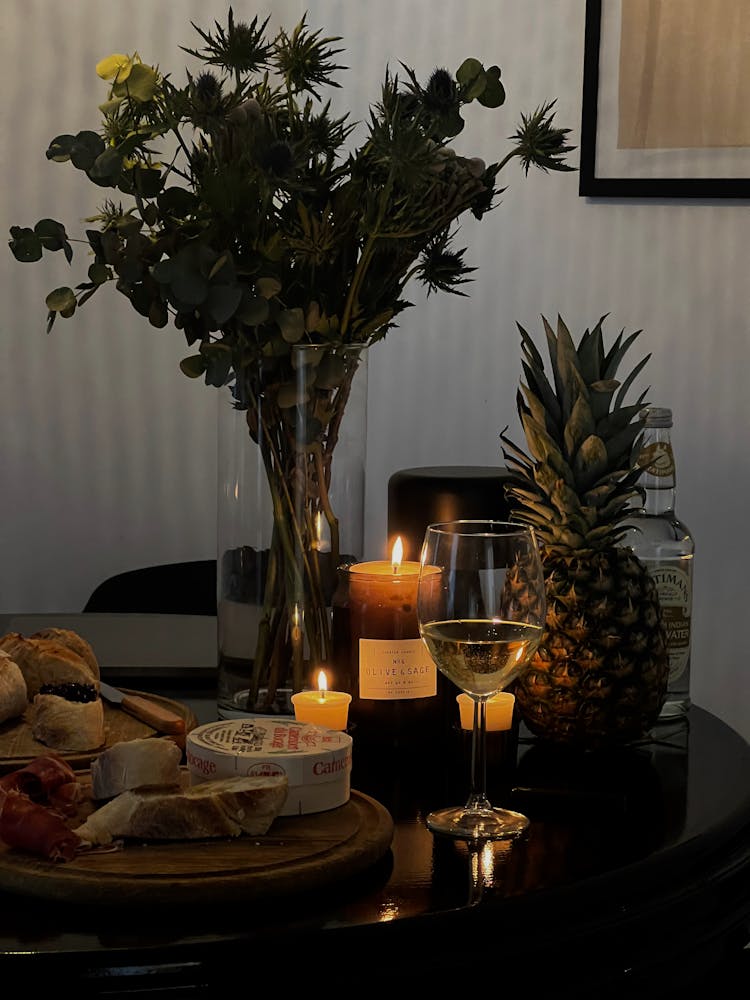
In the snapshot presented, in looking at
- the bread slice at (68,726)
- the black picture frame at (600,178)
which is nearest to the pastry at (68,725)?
the bread slice at (68,726)

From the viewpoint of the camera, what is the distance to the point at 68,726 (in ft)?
3.60

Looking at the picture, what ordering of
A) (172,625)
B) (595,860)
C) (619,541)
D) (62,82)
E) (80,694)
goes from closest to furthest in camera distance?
1. (595,860)
2. (80,694)
3. (619,541)
4. (172,625)
5. (62,82)

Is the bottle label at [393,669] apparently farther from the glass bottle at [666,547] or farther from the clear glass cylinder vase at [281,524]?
the glass bottle at [666,547]

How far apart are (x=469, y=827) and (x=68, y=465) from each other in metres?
1.96

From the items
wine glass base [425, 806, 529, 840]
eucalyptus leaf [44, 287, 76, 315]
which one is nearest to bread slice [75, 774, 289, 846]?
wine glass base [425, 806, 529, 840]

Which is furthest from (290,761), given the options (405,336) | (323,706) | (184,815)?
(405,336)

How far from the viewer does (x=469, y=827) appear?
0.96 meters

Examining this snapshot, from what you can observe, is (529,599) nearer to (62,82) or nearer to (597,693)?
(597,693)

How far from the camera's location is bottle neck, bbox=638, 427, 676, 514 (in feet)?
4.27

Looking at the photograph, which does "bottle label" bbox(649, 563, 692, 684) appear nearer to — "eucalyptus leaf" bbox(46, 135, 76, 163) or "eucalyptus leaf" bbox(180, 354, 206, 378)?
"eucalyptus leaf" bbox(180, 354, 206, 378)

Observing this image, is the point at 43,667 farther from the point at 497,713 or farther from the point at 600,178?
the point at 600,178

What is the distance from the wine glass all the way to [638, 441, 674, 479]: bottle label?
0.37m

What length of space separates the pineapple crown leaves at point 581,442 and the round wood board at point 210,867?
41 cm

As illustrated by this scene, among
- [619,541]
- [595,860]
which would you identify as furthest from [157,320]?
[595,860]
